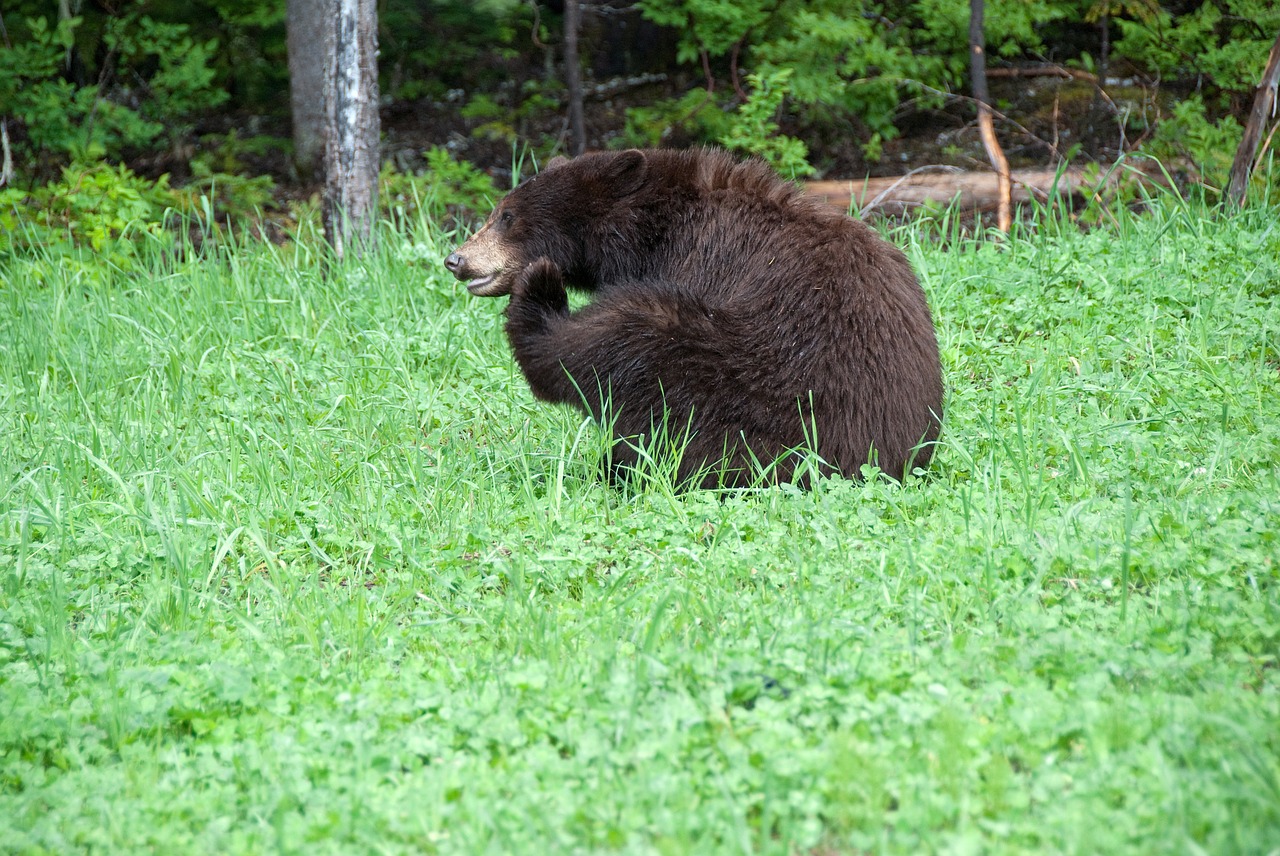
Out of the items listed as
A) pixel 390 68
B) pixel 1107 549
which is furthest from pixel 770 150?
pixel 1107 549

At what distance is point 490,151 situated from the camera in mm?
11891

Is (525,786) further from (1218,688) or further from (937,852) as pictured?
(1218,688)

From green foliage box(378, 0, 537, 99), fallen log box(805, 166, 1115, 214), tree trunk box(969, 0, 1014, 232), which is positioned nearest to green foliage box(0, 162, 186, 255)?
green foliage box(378, 0, 537, 99)

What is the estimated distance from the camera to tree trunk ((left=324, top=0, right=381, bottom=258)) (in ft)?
22.8

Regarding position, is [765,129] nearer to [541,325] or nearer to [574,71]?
[574,71]

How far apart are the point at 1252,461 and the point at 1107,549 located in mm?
1165

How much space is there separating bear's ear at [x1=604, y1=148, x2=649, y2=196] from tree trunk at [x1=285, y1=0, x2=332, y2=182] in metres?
5.78

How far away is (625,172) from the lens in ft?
15.5

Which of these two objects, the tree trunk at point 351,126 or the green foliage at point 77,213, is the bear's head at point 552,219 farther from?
the green foliage at point 77,213

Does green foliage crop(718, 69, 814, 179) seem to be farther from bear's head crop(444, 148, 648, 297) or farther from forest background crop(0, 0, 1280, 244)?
bear's head crop(444, 148, 648, 297)

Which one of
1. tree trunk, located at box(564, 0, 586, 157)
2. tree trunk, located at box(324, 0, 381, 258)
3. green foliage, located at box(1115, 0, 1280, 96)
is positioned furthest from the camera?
tree trunk, located at box(564, 0, 586, 157)

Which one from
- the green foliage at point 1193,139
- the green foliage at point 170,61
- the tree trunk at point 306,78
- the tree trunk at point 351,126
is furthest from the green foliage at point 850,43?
the green foliage at point 170,61

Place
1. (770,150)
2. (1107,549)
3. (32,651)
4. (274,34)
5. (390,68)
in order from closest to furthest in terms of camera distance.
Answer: (32,651), (1107,549), (770,150), (274,34), (390,68)

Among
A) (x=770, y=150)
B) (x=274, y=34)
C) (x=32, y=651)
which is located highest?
(x=274, y=34)
